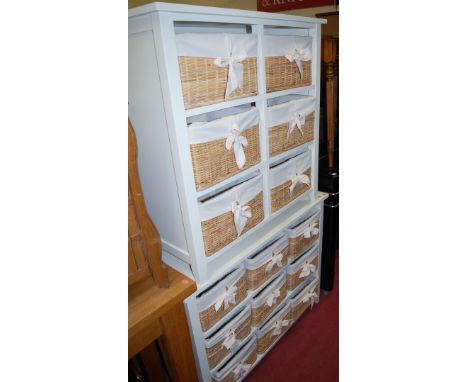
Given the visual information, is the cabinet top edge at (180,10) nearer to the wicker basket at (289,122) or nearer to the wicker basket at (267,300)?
the wicker basket at (289,122)

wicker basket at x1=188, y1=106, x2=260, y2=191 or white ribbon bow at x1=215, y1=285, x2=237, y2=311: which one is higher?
wicker basket at x1=188, y1=106, x2=260, y2=191

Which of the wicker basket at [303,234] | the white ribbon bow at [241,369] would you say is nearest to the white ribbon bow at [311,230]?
the wicker basket at [303,234]

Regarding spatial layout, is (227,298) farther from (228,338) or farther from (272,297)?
(272,297)

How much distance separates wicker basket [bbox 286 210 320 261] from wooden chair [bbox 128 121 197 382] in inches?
25.3

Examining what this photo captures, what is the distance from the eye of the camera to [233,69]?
3.26 ft

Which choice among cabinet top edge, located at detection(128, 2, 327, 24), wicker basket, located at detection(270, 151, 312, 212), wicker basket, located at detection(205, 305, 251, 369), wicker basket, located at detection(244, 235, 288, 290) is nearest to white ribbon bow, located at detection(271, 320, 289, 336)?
wicker basket, located at detection(205, 305, 251, 369)

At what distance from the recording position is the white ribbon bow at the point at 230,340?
1.38 m

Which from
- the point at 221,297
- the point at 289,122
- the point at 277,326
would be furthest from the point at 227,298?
the point at 289,122

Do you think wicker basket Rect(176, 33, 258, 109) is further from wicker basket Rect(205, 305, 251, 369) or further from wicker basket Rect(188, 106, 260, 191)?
wicker basket Rect(205, 305, 251, 369)

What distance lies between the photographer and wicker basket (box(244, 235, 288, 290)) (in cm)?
140

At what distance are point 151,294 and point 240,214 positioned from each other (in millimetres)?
436

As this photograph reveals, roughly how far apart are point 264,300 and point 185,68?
115 centimetres
